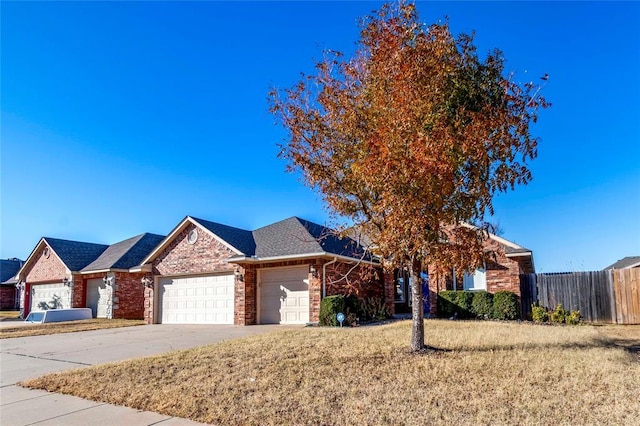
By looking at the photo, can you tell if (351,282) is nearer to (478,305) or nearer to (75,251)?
(478,305)

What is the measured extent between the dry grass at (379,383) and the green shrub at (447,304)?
7.69m

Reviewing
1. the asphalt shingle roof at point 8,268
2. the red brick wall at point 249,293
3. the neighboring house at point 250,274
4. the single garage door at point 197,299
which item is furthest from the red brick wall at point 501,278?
the asphalt shingle roof at point 8,268

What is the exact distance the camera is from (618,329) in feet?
47.1

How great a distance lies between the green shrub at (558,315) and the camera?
16805 millimetres

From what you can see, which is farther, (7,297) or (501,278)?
(7,297)

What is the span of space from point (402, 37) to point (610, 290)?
14205mm

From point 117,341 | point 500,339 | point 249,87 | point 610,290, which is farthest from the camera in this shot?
point 610,290

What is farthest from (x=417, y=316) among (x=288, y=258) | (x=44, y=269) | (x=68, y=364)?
(x=44, y=269)

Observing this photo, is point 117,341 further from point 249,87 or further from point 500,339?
point 500,339

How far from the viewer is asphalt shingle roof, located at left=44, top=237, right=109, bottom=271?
27547 mm

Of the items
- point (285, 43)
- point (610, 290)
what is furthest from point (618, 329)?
point (285, 43)

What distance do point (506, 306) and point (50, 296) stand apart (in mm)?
27238

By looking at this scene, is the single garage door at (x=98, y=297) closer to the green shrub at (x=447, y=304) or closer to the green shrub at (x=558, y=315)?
the green shrub at (x=447, y=304)

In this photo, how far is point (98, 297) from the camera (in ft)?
86.9
